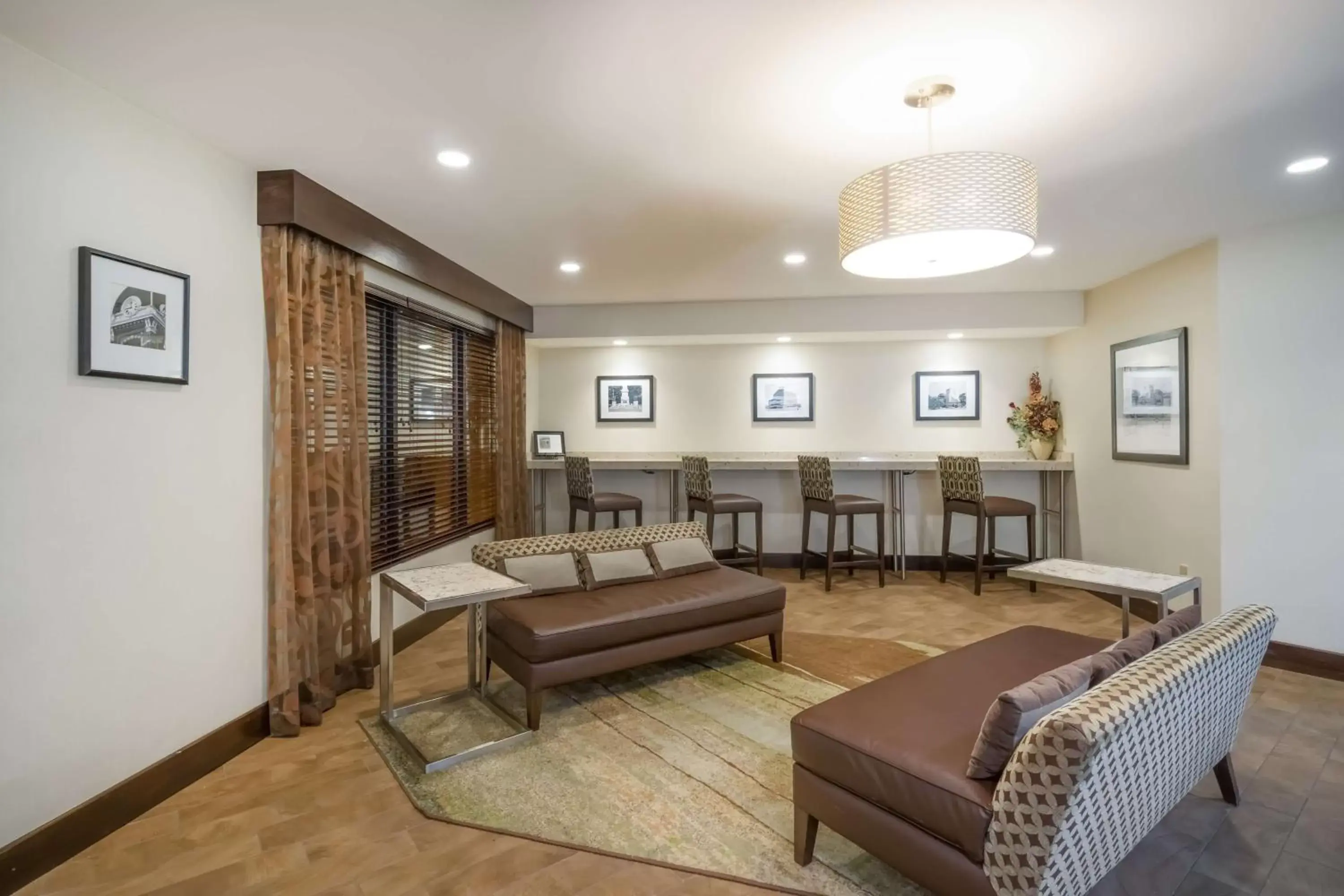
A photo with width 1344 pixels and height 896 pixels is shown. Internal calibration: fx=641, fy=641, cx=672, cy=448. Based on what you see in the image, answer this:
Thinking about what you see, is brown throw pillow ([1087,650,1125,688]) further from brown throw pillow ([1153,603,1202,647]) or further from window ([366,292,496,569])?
window ([366,292,496,569])

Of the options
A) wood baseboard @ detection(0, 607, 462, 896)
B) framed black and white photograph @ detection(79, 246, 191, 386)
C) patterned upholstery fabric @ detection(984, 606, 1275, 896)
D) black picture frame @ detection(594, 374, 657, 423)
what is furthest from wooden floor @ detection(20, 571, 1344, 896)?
black picture frame @ detection(594, 374, 657, 423)

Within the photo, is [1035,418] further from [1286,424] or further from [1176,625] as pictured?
[1176,625]

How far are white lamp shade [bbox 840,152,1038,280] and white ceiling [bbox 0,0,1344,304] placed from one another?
30cm

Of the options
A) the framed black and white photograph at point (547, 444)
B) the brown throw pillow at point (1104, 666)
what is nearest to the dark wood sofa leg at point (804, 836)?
the brown throw pillow at point (1104, 666)

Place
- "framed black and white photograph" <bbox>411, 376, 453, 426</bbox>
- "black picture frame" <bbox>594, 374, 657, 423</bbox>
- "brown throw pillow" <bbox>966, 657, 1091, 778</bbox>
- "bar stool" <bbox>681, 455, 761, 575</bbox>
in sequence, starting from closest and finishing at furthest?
1. "brown throw pillow" <bbox>966, 657, 1091, 778</bbox>
2. "framed black and white photograph" <bbox>411, 376, 453, 426</bbox>
3. "bar stool" <bbox>681, 455, 761, 575</bbox>
4. "black picture frame" <bbox>594, 374, 657, 423</bbox>

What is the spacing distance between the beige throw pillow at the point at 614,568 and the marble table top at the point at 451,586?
1.53 ft

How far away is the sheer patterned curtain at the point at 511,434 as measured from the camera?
17.1 ft

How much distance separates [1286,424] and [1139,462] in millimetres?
930

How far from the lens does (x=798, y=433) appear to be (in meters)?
5.98

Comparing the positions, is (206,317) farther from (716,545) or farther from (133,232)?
(716,545)

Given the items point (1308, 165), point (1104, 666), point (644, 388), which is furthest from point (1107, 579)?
point (644, 388)

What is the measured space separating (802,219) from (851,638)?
247cm

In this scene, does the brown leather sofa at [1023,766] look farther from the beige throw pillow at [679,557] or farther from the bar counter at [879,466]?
the bar counter at [879,466]

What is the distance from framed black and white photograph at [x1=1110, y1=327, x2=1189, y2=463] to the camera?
154 inches
